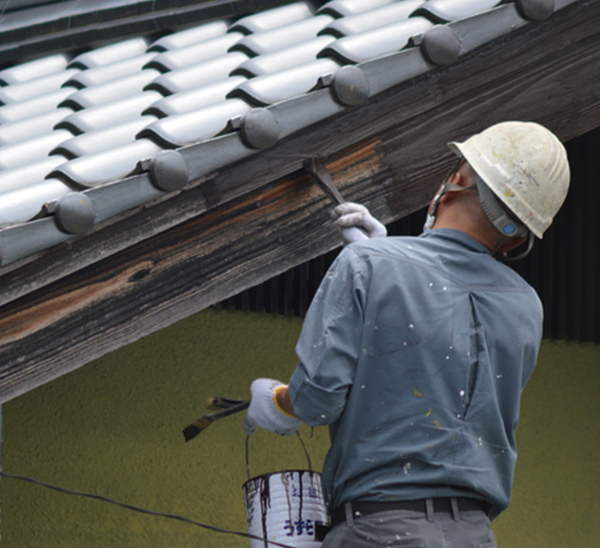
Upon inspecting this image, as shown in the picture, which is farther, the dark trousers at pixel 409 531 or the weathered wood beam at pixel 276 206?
the weathered wood beam at pixel 276 206

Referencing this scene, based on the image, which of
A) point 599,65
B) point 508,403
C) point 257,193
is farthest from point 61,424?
point 599,65

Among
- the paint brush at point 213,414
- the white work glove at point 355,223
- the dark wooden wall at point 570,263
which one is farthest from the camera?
the dark wooden wall at point 570,263

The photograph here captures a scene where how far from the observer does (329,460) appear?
2111mm

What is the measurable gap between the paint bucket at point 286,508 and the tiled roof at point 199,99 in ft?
2.81

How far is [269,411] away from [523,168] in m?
0.84

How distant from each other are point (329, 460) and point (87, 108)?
1.40 meters

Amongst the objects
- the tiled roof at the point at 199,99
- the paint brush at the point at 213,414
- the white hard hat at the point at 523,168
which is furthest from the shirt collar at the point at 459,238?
the paint brush at the point at 213,414

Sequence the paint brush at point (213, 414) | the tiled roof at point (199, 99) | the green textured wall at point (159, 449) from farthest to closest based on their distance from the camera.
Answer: the green textured wall at point (159, 449)
the paint brush at point (213, 414)
the tiled roof at point (199, 99)

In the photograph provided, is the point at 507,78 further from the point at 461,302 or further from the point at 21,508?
the point at 21,508

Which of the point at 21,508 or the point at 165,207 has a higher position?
the point at 165,207

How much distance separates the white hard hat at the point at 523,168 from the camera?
2.12 m

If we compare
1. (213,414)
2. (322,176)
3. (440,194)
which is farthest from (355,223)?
(213,414)

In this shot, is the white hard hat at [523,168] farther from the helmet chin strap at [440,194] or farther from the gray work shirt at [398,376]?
the gray work shirt at [398,376]

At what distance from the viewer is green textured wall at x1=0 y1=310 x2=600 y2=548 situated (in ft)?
12.6
